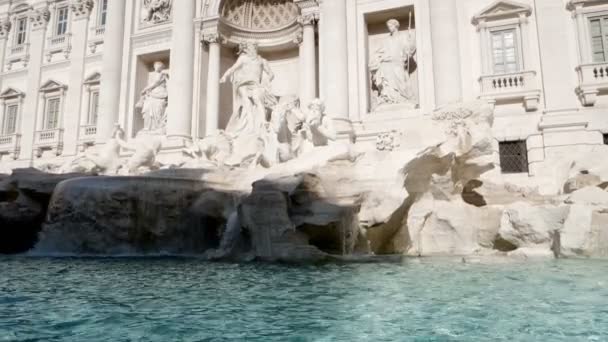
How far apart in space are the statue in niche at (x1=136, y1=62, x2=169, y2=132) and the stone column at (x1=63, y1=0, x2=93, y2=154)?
3.82 meters

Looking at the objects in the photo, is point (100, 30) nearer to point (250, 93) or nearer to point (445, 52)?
point (250, 93)

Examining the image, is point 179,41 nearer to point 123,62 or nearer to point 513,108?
point 123,62

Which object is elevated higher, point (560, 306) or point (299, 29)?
point (299, 29)

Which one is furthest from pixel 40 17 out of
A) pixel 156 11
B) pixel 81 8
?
pixel 156 11

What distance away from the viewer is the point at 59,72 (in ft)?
68.0

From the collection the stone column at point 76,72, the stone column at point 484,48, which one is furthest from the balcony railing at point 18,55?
the stone column at point 484,48

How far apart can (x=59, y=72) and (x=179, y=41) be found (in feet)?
25.7

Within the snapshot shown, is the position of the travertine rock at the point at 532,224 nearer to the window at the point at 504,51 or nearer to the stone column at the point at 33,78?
the window at the point at 504,51

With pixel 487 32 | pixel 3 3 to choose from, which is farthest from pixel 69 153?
pixel 487 32

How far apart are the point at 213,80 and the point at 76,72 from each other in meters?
7.43

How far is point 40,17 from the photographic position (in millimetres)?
21453

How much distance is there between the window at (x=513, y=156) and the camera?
41.5 feet

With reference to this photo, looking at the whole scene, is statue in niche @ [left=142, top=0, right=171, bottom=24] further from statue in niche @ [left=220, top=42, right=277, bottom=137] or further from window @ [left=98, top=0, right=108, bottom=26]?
statue in niche @ [left=220, top=42, right=277, bottom=137]

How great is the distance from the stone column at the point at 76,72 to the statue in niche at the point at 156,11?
370 centimetres
